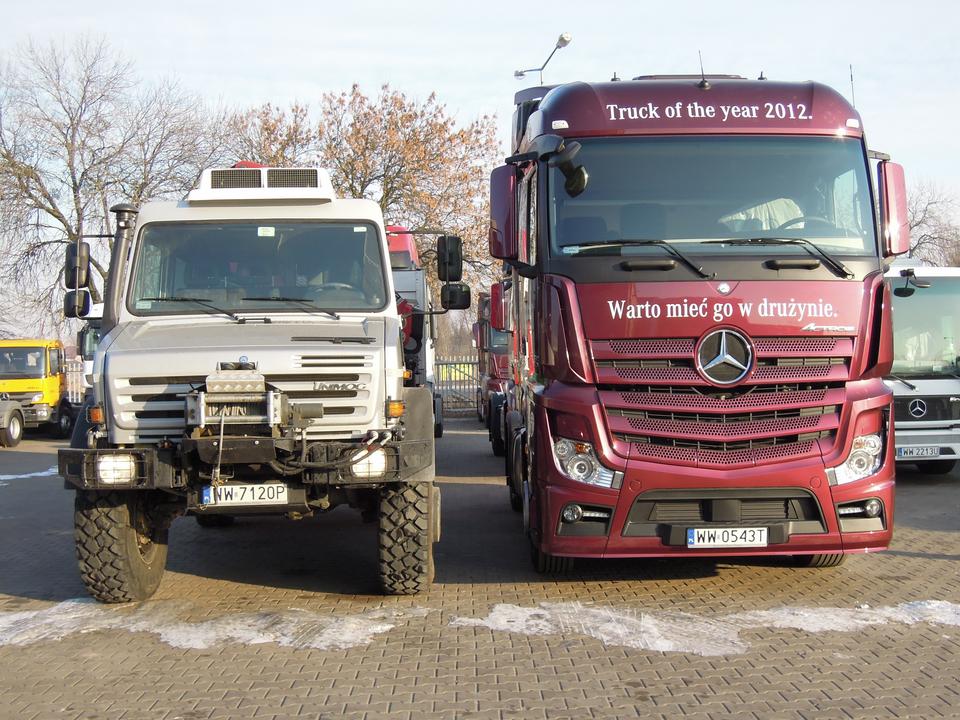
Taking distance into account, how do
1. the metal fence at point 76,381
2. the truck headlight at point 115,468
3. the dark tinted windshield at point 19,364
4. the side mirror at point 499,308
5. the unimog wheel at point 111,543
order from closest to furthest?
the truck headlight at point 115,468, the unimog wheel at point 111,543, the side mirror at point 499,308, the dark tinted windshield at point 19,364, the metal fence at point 76,381

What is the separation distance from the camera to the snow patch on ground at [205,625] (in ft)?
20.4

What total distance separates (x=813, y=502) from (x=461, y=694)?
9.40 ft

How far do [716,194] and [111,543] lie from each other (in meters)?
4.76

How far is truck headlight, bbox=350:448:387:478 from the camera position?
6.54 metres

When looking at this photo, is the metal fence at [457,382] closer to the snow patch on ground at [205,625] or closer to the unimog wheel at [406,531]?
the unimog wheel at [406,531]

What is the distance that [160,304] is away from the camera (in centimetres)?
755

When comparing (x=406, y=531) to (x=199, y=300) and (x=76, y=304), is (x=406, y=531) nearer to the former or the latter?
(x=199, y=300)

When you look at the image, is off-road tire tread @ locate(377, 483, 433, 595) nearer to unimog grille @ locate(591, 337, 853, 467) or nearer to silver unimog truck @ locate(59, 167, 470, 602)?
silver unimog truck @ locate(59, 167, 470, 602)

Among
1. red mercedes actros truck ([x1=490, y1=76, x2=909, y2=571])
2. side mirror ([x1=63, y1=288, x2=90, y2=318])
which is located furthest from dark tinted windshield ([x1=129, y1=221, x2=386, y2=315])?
red mercedes actros truck ([x1=490, y1=76, x2=909, y2=571])

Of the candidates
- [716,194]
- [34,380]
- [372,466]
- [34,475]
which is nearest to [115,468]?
[372,466]

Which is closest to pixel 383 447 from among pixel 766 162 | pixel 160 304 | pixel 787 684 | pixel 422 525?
pixel 422 525

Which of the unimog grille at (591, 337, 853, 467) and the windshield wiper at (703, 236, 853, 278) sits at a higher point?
the windshield wiper at (703, 236, 853, 278)

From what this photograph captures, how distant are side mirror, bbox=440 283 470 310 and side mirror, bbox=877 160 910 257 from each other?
3.18 m

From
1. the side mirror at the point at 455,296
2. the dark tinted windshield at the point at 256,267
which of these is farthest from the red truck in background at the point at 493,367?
the dark tinted windshield at the point at 256,267
